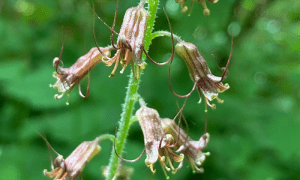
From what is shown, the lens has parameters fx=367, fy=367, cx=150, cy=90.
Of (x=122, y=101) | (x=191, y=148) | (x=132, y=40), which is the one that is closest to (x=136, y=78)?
(x=132, y=40)

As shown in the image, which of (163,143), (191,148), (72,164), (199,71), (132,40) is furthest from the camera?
(191,148)

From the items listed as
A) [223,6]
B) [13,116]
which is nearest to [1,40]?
[13,116]

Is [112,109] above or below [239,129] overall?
above

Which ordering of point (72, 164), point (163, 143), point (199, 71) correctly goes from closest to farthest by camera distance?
point (163, 143)
point (199, 71)
point (72, 164)

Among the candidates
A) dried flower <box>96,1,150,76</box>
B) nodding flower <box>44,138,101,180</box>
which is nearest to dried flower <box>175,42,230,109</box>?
dried flower <box>96,1,150,76</box>

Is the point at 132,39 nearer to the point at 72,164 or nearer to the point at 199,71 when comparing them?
the point at 199,71

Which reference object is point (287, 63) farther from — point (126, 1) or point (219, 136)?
point (126, 1)
